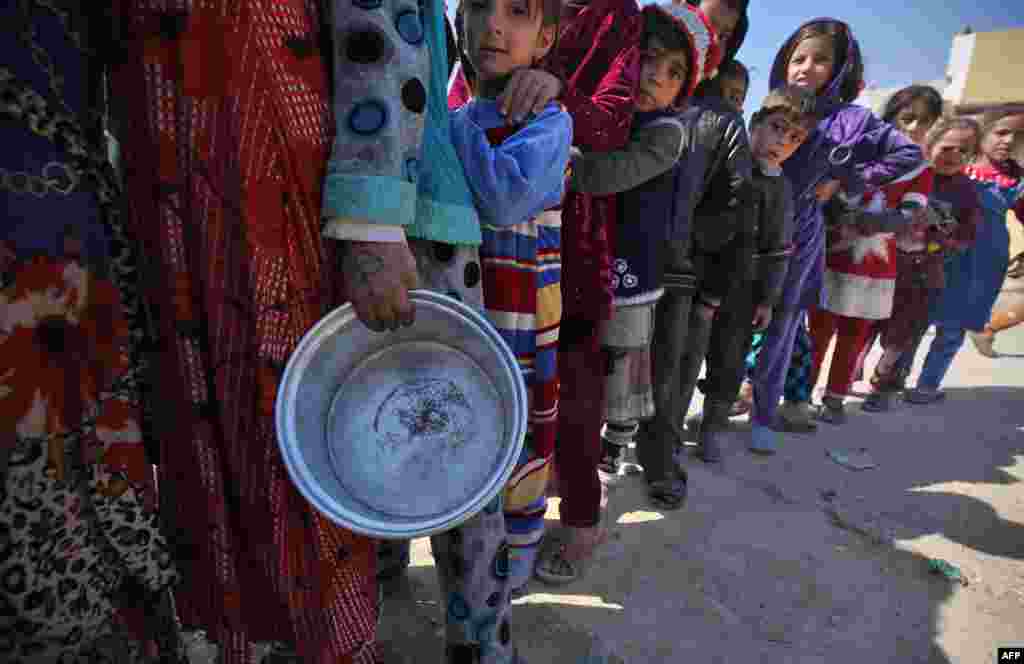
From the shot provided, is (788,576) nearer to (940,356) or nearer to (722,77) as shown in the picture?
(722,77)

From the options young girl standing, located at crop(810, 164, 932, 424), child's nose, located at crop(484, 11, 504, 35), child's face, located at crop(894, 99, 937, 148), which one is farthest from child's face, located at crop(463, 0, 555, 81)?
child's face, located at crop(894, 99, 937, 148)

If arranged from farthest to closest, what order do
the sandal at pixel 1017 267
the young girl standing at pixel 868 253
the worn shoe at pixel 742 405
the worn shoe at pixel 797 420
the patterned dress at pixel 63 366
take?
the sandal at pixel 1017 267, the worn shoe at pixel 742 405, the worn shoe at pixel 797 420, the young girl standing at pixel 868 253, the patterned dress at pixel 63 366

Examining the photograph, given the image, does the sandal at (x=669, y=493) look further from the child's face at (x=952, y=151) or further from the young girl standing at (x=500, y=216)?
the child's face at (x=952, y=151)

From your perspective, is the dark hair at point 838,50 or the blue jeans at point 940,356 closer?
the dark hair at point 838,50

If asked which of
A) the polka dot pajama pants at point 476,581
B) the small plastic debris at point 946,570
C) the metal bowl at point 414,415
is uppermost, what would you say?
the metal bowl at point 414,415

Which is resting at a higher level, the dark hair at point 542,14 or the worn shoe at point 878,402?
the dark hair at point 542,14

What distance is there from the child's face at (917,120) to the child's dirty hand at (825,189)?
5.76 feet

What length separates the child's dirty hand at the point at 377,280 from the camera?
819 mm

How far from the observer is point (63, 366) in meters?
0.71

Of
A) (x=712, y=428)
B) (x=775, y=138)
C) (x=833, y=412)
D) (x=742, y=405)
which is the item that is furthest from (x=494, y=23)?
(x=833, y=412)

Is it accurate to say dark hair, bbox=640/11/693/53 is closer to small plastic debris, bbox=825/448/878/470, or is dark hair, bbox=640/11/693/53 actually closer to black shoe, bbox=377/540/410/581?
black shoe, bbox=377/540/410/581

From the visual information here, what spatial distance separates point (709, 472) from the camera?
2750 mm

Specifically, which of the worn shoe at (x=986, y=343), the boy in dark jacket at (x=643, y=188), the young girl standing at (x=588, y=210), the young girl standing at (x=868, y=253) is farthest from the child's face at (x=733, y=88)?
the worn shoe at (x=986, y=343)

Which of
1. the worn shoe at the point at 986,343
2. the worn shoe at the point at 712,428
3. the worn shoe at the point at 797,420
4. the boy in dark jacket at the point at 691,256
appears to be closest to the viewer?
the boy in dark jacket at the point at 691,256
